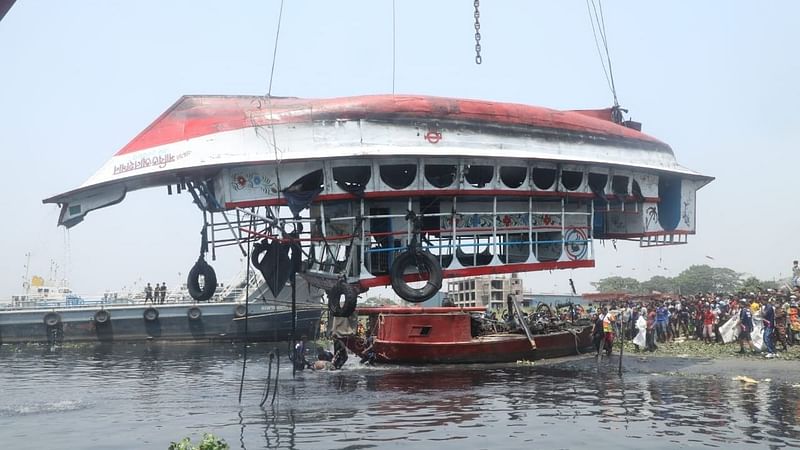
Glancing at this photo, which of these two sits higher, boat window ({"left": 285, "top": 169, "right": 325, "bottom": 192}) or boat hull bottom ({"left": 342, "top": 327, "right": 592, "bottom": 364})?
boat window ({"left": 285, "top": 169, "right": 325, "bottom": 192})

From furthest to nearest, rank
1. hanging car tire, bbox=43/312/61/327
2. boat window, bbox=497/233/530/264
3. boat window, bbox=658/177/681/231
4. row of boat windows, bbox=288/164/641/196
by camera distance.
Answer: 1. hanging car tire, bbox=43/312/61/327
2. boat window, bbox=658/177/681/231
3. boat window, bbox=497/233/530/264
4. row of boat windows, bbox=288/164/641/196

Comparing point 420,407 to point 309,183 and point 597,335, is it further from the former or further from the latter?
point 597,335

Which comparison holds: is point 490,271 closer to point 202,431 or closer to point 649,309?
point 649,309

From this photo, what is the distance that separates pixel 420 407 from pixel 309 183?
33.6ft

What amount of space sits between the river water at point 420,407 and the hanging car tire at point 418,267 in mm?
2299

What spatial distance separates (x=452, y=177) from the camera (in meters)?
26.1

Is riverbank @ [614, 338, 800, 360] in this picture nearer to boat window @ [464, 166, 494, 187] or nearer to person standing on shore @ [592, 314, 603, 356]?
person standing on shore @ [592, 314, 603, 356]

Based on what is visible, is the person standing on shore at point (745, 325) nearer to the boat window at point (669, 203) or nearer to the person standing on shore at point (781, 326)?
the person standing on shore at point (781, 326)

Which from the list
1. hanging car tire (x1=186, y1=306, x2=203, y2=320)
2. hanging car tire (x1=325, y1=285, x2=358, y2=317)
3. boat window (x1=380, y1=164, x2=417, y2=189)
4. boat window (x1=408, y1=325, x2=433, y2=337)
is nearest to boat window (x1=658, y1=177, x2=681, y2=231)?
boat window (x1=380, y1=164, x2=417, y2=189)

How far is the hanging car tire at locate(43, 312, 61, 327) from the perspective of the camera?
43.3 m

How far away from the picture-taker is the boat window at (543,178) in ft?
91.7

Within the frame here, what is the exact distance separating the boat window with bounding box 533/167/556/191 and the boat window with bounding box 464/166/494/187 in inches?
70.3

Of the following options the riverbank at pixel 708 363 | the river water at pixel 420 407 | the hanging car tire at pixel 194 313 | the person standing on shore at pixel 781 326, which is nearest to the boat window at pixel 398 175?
the river water at pixel 420 407

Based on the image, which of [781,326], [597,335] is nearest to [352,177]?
[597,335]
